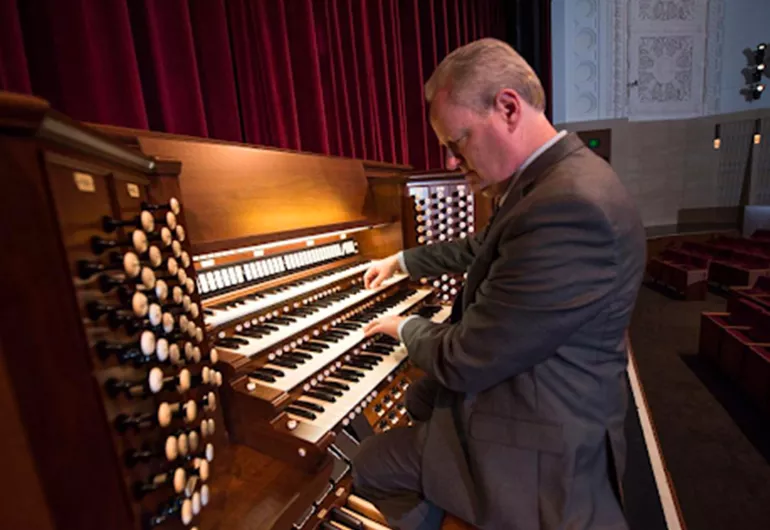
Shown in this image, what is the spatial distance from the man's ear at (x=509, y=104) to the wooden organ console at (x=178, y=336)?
3.09 feet

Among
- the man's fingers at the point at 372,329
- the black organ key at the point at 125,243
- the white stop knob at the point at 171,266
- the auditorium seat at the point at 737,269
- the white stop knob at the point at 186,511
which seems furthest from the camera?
the auditorium seat at the point at 737,269

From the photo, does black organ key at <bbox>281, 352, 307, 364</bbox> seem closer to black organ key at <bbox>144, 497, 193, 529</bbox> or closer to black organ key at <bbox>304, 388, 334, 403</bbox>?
black organ key at <bbox>304, 388, 334, 403</bbox>

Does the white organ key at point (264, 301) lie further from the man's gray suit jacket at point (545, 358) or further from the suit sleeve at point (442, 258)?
the man's gray suit jacket at point (545, 358)

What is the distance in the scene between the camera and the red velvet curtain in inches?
58.7

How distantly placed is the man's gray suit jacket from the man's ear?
0.15 meters

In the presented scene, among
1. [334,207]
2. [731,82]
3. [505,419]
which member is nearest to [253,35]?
[334,207]

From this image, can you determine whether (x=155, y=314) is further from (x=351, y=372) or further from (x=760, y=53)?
(x=760, y=53)

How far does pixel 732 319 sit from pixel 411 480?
12.5 feet

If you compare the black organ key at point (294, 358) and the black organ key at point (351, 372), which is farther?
the black organ key at point (351, 372)

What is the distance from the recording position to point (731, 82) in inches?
364

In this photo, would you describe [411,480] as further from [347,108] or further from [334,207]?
[347,108]

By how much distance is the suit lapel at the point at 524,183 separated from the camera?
108cm

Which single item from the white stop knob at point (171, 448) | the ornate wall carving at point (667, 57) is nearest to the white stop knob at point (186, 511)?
the white stop knob at point (171, 448)

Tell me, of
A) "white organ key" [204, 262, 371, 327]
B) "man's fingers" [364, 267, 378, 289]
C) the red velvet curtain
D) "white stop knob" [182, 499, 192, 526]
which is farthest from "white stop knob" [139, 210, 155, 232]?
"man's fingers" [364, 267, 378, 289]
